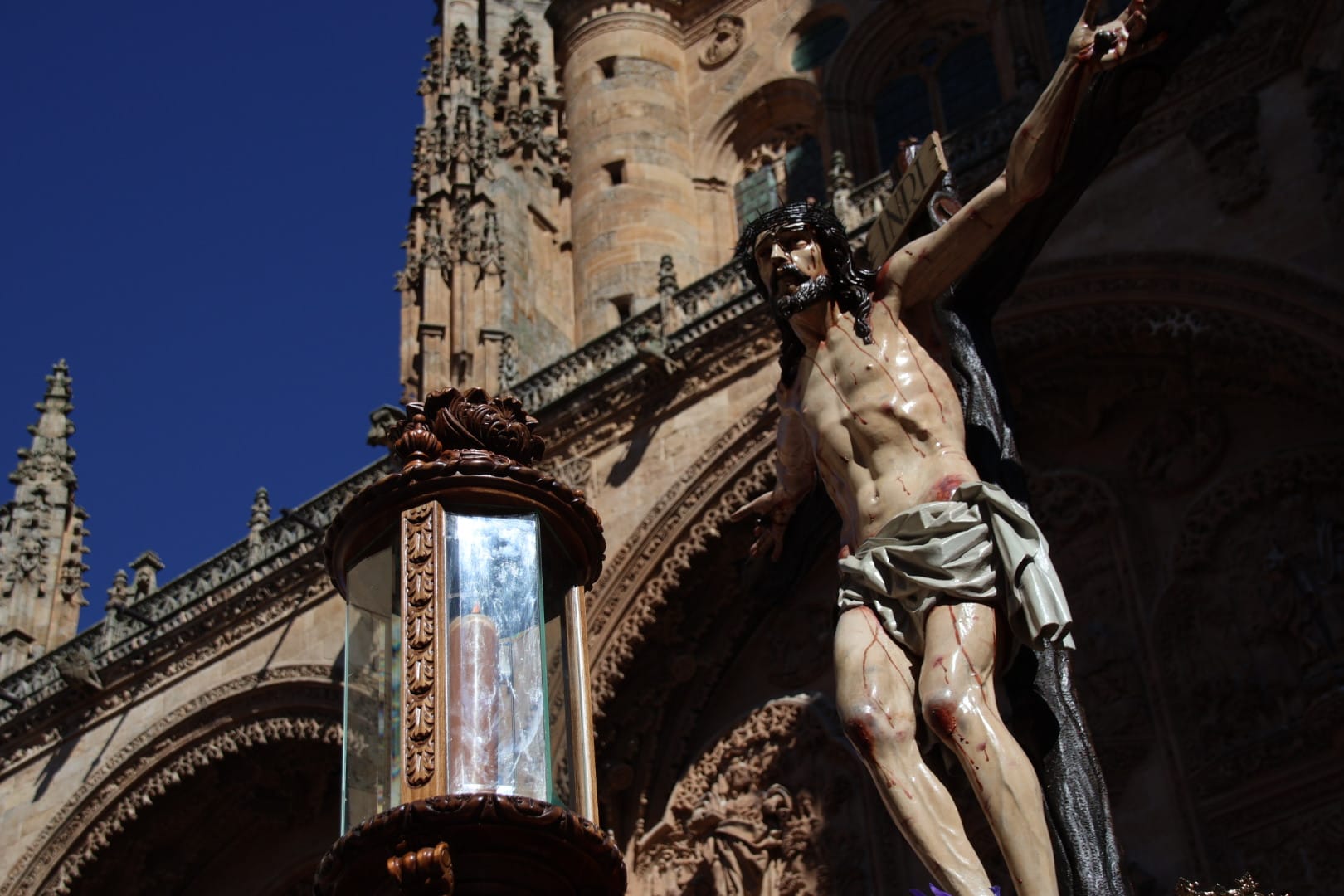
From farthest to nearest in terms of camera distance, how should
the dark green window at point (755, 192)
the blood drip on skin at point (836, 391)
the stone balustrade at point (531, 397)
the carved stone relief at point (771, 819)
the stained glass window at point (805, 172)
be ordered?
the dark green window at point (755, 192)
the stained glass window at point (805, 172)
the stone balustrade at point (531, 397)
the carved stone relief at point (771, 819)
the blood drip on skin at point (836, 391)

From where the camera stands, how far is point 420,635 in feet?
14.9

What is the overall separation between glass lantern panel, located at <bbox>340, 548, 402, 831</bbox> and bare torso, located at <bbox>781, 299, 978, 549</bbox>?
3.91 feet

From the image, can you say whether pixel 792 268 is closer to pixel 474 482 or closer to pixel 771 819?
pixel 474 482

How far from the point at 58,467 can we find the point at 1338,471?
15.9 m

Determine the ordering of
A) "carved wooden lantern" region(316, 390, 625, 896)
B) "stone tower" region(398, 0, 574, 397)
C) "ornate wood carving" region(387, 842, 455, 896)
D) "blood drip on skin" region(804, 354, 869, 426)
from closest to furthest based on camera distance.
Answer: "ornate wood carving" region(387, 842, 455, 896) < "carved wooden lantern" region(316, 390, 625, 896) < "blood drip on skin" region(804, 354, 869, 426) < "stone tower" region(398, 0, 574, 397)

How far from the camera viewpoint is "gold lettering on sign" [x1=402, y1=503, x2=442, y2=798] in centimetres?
429

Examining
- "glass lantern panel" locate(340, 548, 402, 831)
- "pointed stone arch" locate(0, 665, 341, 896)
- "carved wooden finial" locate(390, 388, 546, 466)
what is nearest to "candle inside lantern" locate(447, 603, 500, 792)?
"glass lantern panel" locate(340, 548, 402, 831)

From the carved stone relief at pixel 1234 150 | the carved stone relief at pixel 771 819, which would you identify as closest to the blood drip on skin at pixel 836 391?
the carved stone relief at pixel 1234 150

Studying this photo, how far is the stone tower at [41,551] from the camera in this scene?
21.0m

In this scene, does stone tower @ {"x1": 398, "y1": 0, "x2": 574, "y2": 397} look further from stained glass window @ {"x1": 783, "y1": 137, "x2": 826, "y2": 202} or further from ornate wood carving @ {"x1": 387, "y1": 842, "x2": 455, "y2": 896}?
ornate wood carving @ {"x1": 387, "y1": 842, "x2": 455, "y2": 896}

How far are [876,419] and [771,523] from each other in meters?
0.56

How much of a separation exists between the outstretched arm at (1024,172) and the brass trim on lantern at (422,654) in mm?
1433

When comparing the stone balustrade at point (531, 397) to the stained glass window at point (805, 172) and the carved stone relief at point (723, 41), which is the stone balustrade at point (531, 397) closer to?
the stained glass window at point (805, 172)

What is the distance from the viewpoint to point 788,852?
43.1ft
